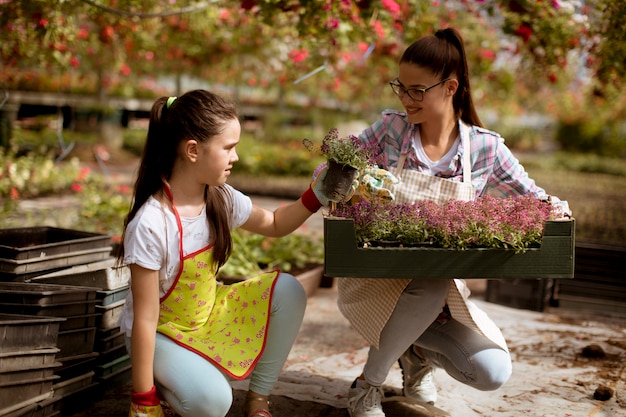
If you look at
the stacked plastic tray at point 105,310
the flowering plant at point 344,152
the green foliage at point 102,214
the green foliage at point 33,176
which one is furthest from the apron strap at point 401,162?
the green foliage at point 33,176

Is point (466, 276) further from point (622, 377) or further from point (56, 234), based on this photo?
point (56, 234)

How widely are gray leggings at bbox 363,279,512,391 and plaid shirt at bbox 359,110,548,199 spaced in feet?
1.38

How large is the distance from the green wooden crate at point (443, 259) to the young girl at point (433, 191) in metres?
0.22

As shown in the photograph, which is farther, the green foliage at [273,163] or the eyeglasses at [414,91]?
the green foliage at [273,163]

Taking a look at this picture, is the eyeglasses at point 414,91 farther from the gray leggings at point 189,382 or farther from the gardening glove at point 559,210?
the gray leggings at point 189,382

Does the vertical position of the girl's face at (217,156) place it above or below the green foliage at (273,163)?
above

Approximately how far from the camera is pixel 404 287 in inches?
→ 95.8

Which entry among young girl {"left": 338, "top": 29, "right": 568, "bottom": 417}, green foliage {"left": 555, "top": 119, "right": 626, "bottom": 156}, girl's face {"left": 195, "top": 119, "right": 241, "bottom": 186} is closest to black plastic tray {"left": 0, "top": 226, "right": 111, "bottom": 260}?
girl's face {"left": 195, "top": 119, "right": 241, "bottom": 186}

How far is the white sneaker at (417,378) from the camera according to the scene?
2.73m

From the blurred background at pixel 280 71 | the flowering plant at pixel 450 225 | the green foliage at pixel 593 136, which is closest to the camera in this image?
the flowering plant at pixel 450 225

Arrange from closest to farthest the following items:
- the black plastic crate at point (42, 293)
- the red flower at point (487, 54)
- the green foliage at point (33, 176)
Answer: the black plastic crate at point (42, 293), the green foliage at point (33, 176), the red flower at point (487, 54)

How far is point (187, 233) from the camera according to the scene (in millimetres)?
2344

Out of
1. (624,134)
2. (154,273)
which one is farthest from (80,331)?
(624,134)

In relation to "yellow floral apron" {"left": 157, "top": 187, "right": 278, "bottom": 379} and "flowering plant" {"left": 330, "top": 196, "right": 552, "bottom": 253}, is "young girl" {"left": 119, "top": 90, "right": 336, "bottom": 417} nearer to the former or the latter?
"yellow floral apron" {"left": 157, "top": 187, "right": 278, "bottom": 379}
